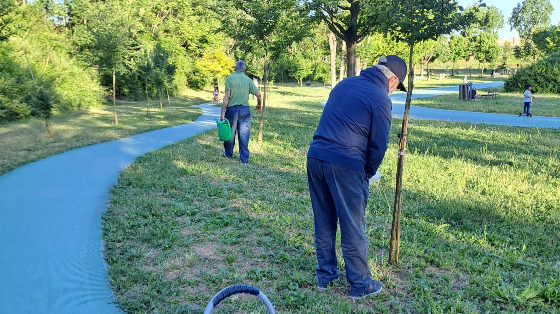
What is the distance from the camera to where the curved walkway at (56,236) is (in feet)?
11.6

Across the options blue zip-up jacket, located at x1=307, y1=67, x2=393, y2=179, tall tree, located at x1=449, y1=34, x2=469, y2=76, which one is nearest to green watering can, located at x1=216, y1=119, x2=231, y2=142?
blue zip-up jacket, located at x1=307, y1=67, x2=393, y2=179

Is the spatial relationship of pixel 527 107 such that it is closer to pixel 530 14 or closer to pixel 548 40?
pixel 548 40

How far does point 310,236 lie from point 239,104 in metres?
4.44

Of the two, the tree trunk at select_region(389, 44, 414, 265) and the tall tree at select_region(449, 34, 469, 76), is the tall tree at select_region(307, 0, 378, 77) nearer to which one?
the tree trunk at select_region(389, 44, 414, 265)

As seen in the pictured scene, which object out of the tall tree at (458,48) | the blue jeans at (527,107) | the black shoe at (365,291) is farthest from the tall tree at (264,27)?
the tall tree at (458,48)

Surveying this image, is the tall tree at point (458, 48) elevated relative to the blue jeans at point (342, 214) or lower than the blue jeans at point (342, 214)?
elevated

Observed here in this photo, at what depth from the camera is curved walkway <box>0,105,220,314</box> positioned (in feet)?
11.6

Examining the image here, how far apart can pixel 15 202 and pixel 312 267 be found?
4.78 m

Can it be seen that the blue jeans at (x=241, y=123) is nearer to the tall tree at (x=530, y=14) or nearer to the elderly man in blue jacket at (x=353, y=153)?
the elderly man in blue jacket at (x=353, y=153)

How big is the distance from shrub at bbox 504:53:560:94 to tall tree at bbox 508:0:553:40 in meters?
67.1

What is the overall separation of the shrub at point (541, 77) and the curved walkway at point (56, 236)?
32.6 meters

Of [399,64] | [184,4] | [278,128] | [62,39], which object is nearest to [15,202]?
[399,64]

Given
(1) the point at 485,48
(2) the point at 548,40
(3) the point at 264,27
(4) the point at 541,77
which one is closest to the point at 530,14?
(1) the point at 485,48

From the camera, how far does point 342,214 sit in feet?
11.3
